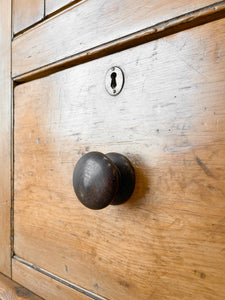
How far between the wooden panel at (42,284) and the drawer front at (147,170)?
0.06ft

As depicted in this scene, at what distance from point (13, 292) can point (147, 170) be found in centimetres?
31

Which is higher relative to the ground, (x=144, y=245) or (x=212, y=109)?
(x=212, y=109)

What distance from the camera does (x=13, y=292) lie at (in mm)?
439

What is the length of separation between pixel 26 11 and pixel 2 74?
122mm

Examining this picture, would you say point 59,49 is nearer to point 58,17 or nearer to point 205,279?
point 58,17

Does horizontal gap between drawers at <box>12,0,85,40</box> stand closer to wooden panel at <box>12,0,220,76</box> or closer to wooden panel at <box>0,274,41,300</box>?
wooden panel at <box>12,0,220,76</box>

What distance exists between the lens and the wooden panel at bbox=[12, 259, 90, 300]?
0.38m

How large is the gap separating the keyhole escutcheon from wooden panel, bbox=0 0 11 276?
24 cm

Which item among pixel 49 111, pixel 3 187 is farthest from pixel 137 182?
pixel 3 187

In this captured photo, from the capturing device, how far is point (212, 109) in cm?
26

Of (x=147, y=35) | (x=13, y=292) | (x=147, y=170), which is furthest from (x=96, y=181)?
(x=13, y=292)

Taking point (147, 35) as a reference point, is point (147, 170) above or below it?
below

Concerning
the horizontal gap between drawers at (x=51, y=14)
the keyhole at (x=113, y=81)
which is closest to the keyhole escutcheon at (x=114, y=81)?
the keyhole at (x=113, y=81)

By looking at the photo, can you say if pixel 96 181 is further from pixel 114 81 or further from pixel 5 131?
pixel 5 131
